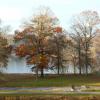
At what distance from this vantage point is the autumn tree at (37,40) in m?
82.2

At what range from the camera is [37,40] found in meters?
83.1

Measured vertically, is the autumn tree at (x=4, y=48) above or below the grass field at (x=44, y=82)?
above

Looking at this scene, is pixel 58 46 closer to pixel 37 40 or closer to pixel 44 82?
pixel 37 40

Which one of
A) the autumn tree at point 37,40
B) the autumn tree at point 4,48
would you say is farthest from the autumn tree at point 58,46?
the autumn tree at point 4,48

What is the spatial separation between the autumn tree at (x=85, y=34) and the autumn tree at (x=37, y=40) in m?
9.66

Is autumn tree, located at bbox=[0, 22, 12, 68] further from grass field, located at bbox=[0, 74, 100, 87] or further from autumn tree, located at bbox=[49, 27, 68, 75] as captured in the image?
autumn tree, located at bbox=[49, 27, 68, 75]

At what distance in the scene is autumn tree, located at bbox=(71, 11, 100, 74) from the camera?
301 feet

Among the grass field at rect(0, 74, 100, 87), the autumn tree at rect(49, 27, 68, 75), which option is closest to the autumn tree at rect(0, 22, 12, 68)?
the grass field at rect(0, 74, 100, 87)

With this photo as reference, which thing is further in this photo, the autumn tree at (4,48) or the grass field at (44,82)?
the autumn tree at (4,48)

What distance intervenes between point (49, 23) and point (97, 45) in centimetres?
1775

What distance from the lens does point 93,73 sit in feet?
301

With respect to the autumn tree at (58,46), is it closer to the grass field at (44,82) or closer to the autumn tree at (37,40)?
the autumn tree at (37,40)

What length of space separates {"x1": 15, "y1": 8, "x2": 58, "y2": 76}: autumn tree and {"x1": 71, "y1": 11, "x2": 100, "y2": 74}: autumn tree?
9.66m

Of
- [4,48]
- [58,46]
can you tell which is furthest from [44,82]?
[58,46]
